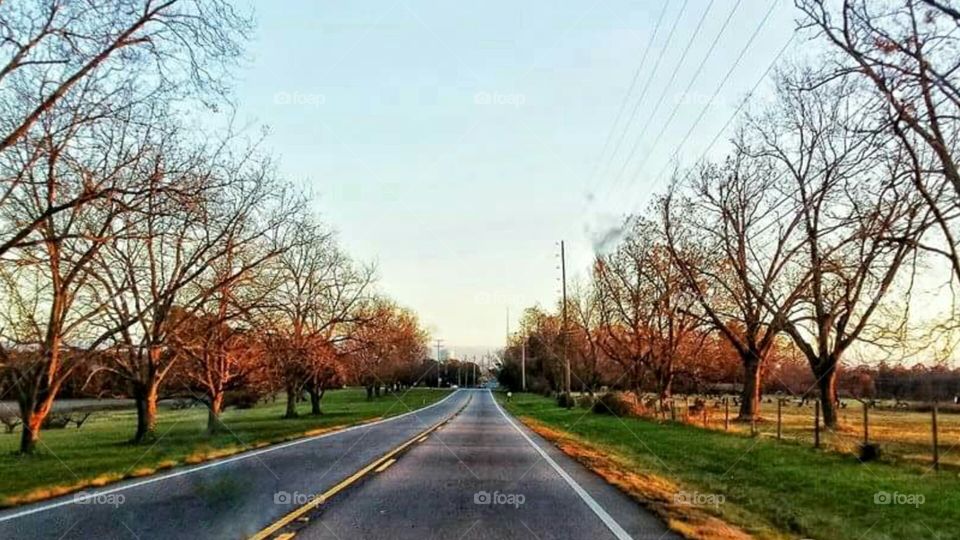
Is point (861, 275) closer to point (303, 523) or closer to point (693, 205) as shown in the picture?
point (693, 205)

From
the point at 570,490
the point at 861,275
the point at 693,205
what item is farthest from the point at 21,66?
the point at 693,205

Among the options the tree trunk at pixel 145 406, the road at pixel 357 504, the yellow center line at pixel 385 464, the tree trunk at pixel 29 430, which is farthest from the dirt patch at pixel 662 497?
the tree trunk at pixel 29 430

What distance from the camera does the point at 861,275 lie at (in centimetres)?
3116

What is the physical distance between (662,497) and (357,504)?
4.71 metres

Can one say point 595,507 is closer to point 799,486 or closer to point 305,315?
point 799,486

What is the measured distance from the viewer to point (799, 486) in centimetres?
1557

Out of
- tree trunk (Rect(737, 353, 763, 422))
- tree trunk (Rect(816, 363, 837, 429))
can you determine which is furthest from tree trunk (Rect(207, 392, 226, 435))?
tree trunk (Rect(816, 363, 837, 429))

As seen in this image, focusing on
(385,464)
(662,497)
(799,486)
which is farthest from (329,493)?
(799,486)

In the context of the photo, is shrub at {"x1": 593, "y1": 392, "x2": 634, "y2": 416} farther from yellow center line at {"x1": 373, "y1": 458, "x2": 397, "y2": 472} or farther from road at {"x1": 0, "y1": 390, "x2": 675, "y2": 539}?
yellow center line at {"x1": 373, "y1": 458, "x2": 397, "y2": 472}

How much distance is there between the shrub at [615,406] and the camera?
47.0 meters

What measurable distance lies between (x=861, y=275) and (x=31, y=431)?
29366 millimetres

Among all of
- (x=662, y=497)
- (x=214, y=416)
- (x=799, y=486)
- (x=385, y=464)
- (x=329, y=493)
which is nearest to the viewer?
(x=329, y=493)

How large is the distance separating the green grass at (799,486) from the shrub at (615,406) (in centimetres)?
1948

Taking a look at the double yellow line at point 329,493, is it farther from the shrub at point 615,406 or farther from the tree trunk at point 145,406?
the shrub at point 615,406
